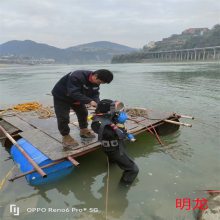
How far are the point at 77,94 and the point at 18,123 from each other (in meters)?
4.21

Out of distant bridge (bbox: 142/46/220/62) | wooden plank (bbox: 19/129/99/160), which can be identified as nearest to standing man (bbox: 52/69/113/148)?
wooden plank (bbox: 19/129/99/160)

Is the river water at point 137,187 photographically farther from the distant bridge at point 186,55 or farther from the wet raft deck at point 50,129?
the distant bridge at point 186,55

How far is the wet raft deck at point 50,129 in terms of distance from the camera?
6.54 metres

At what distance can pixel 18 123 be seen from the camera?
368 inches

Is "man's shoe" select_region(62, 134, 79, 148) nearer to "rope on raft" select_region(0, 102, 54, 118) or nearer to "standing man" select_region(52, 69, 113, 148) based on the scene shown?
"standing man" select_region(52, 69, 113, 148)

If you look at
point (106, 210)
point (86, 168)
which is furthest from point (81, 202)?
point (86, 168)

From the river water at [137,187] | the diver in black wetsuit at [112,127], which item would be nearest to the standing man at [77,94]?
the diver in black wetsuit at [112,127]

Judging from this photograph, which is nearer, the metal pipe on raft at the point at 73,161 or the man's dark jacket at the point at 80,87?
the metal pipe on raft at the point at 73,161

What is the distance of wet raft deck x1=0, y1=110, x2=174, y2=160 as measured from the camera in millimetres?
6540

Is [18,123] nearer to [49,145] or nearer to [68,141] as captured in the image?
[49,145]

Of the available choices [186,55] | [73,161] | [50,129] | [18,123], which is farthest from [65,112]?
[186,55]

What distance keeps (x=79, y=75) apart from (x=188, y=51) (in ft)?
463

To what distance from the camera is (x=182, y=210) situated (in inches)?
205

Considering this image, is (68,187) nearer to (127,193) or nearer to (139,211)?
(127,193)
